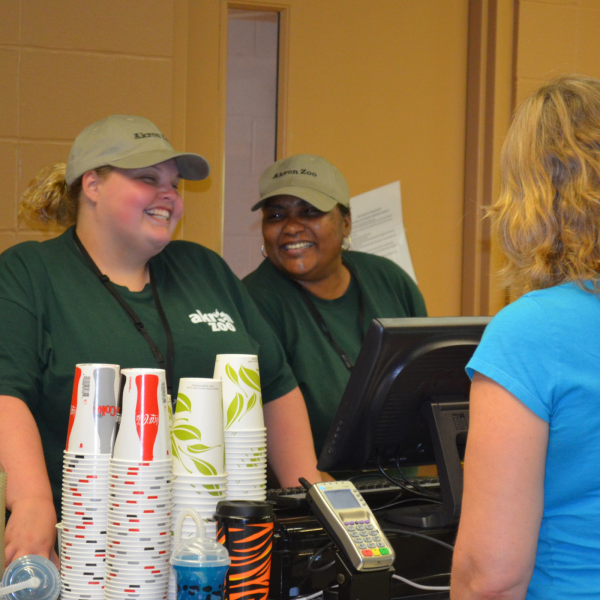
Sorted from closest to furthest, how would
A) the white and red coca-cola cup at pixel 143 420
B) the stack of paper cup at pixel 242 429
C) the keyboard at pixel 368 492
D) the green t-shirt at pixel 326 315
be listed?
the white and red coca-cola cup at pixel 143 420 → the stack of paper cup at pixel 242 429 → the keyboard at pixel 368 492 → the green t-shirt at pixel 326 315

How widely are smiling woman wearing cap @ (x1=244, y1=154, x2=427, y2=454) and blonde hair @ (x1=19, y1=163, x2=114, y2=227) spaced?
61 centimetres

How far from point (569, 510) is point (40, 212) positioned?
1551 mm

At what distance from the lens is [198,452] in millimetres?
1114

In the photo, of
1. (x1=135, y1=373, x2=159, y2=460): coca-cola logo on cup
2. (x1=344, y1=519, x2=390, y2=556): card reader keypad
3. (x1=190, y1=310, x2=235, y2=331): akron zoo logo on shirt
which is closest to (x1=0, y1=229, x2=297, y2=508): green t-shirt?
(x1=190, y1=310, x2=235, y2=331): akron zoo logo on shirt

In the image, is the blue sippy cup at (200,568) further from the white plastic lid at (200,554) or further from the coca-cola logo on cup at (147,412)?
the coca-cola logo on cup at (147,412)

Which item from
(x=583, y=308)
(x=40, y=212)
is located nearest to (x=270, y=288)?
(x=40, y=212)

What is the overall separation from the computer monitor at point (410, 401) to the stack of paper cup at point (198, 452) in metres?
0.25

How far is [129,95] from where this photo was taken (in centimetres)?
256

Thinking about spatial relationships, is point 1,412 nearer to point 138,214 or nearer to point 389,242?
point 138,214

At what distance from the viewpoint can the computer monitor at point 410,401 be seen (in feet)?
4.07

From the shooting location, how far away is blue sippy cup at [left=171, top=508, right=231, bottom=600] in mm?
960

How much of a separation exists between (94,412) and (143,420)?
0.09 metres

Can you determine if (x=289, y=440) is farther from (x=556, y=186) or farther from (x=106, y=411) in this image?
(x=556, y=186)

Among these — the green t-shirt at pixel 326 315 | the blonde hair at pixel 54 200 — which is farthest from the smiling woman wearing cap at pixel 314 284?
the blonde hair at pixel 54 200
